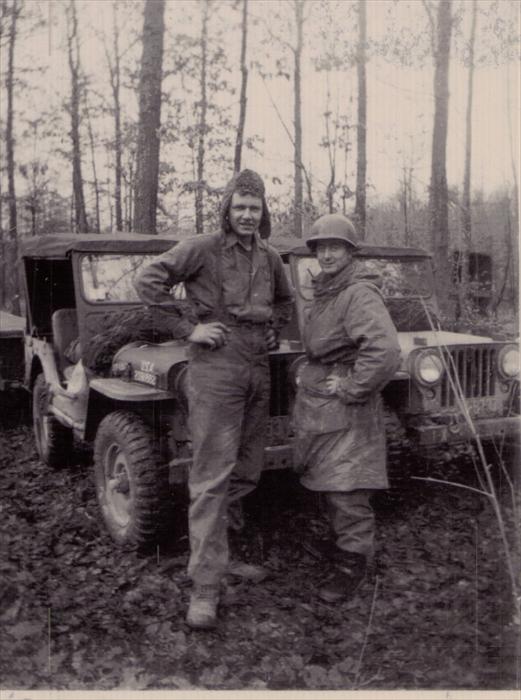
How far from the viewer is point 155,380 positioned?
12.8ft

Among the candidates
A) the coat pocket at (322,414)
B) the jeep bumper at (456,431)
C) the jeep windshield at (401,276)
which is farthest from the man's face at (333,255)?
the jeep windshield at (401,276)

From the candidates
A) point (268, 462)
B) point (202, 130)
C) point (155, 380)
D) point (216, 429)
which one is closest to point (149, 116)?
point (202, 130)

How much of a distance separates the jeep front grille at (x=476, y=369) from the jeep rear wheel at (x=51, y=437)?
3161mm

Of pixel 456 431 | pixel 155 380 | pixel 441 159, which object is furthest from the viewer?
pixel 441 159

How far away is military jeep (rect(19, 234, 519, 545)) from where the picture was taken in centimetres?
386

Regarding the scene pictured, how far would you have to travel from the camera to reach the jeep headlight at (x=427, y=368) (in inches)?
172

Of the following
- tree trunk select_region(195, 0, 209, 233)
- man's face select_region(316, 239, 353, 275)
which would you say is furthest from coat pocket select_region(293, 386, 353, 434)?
tree trunk select_region(195, 0, 209, 233)

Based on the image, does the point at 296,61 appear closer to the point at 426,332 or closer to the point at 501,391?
the point at 426,332

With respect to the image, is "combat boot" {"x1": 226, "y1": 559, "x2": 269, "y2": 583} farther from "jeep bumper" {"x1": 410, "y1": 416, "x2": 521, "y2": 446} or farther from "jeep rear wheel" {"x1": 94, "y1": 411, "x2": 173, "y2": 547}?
"jeep bumper" {"x1": 410, "y1": 416, "x2": 521, "y2": 446}

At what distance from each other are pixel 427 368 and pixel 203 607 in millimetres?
2054

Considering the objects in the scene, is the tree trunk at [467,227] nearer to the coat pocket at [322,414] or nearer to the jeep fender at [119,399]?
the jeep fender at [119,399]

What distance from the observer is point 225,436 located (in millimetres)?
3305

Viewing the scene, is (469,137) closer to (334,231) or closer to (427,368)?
(427,368)

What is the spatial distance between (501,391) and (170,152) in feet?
41.5
